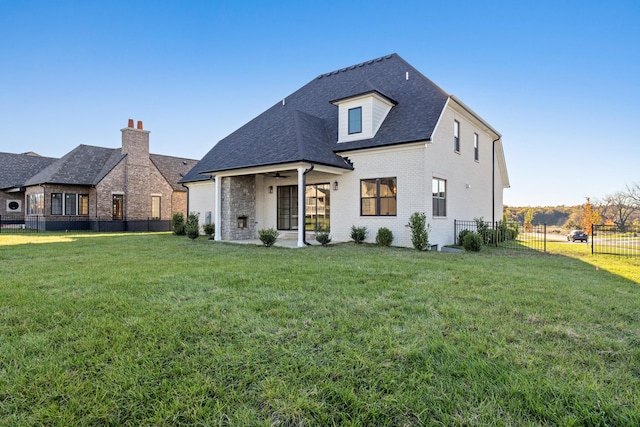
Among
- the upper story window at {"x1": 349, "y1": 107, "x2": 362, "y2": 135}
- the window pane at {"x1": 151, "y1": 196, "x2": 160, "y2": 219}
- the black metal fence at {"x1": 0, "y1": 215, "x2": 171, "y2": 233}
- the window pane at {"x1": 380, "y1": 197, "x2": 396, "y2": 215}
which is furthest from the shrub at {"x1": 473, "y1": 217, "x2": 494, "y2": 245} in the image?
the window pane at {"x1": 151, "y1": 196, "x2": 160, "y2": 219}

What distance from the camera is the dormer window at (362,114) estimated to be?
12.8 meters

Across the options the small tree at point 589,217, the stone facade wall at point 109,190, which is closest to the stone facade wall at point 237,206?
the stone facade wall at point 109,190

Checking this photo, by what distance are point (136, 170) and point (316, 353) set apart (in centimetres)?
2504

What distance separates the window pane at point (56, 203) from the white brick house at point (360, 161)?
13699 mm

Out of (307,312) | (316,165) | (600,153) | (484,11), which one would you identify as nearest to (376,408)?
(307,312)

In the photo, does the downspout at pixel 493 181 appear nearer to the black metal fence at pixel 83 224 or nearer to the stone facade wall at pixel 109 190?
the black metal fence at pixel 83 224

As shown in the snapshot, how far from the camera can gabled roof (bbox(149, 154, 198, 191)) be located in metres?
25.9

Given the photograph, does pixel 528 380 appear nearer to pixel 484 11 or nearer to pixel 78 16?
pixel 484 11

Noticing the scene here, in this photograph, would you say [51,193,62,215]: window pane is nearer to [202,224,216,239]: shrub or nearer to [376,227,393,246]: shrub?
[202,224,216,239]: shrub

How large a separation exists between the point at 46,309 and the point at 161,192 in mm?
23030

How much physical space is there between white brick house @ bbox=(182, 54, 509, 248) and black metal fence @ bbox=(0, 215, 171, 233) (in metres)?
11.2

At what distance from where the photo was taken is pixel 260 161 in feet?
41.3

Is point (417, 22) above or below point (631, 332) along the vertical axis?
above

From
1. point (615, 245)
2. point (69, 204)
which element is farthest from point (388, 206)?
Answer: point (69, 204)
